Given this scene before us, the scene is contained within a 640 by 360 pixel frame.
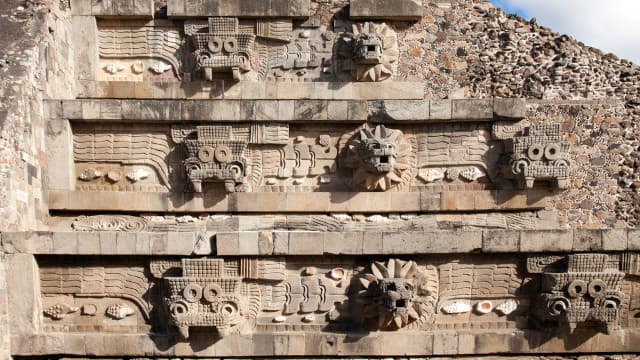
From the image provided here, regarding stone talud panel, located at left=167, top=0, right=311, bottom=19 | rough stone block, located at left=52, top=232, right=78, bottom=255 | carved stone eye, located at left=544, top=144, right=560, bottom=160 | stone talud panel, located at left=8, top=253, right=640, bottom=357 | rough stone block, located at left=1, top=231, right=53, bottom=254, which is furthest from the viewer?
stone talud panel, located at left=167, top=0, right=311, bottom=19

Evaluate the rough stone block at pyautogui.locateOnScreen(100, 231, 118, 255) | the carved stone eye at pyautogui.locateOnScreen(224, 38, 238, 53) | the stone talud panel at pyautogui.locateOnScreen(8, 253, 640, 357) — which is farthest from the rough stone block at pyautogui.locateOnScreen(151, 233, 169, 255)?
the carved stone eye at pyautogui.locateOnScreen(224, 38, 238, 53)

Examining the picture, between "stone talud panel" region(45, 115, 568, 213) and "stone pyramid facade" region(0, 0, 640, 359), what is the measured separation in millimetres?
32

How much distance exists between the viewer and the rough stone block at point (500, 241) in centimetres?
808

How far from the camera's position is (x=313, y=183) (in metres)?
8.50

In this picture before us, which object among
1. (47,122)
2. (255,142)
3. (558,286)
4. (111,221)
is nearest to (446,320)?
(558,286)

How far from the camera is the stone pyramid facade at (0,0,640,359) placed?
796 centimetres

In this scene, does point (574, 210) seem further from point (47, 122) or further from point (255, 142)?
point (47, 122)

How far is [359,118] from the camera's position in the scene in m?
8.38

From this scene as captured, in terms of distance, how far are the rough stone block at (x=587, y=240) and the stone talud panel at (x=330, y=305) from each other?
0.19 metres

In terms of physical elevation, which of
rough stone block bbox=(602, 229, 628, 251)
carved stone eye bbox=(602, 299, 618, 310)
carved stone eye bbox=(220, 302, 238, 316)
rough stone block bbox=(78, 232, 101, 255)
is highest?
rough stone block bbox=(602, 229, 628, 251)

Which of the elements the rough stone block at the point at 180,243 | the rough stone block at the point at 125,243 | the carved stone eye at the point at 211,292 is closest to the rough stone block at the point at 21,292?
the rough stone block at the point at 125,243

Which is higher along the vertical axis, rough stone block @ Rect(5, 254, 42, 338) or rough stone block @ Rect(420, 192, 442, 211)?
rough stone block @ Rect(420, 192, 442, 211)

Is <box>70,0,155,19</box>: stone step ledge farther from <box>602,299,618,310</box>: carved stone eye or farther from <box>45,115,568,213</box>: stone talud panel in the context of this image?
<box>602,299,618,310</box>: carved stone eye

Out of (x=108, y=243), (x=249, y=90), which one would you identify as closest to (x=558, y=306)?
(x=249, y=90)
